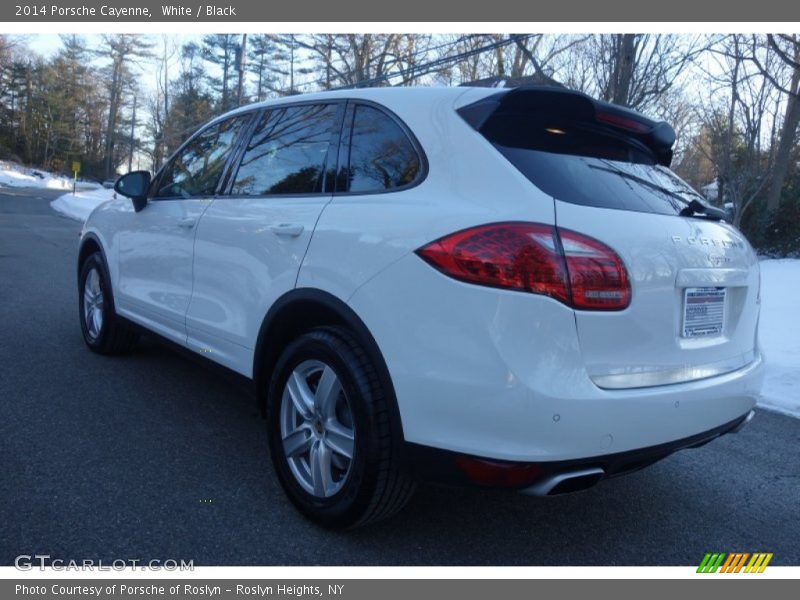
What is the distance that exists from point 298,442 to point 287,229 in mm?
913

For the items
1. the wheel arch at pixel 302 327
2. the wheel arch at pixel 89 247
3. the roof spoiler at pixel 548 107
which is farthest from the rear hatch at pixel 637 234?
the wheel arch at pixel 89 247

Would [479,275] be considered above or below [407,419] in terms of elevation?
above

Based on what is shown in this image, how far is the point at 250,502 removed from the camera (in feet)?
9.22

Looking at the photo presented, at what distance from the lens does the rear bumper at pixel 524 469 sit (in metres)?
2.05

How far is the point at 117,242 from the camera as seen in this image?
4.54 metres

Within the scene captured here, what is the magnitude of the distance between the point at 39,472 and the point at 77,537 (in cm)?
68

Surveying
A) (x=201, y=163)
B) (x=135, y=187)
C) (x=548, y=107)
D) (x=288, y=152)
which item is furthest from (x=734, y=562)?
(x=135, y=187)

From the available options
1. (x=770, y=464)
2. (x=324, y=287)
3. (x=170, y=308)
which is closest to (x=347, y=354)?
(x=324, y=287)

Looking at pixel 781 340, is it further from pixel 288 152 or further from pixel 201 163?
pixel 201 163

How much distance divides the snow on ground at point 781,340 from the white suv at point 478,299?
266 centimetres

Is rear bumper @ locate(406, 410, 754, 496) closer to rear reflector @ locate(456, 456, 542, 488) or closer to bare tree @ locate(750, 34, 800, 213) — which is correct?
rear reflector @ locate(456, 456, 542, 488)

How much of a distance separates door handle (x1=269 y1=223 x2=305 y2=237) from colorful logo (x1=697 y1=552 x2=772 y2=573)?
2.10 m

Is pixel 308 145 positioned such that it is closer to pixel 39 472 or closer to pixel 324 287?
pixel 324 287

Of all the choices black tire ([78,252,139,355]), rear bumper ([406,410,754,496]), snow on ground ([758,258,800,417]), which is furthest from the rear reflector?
snow on ground ([758,258,800,417])
